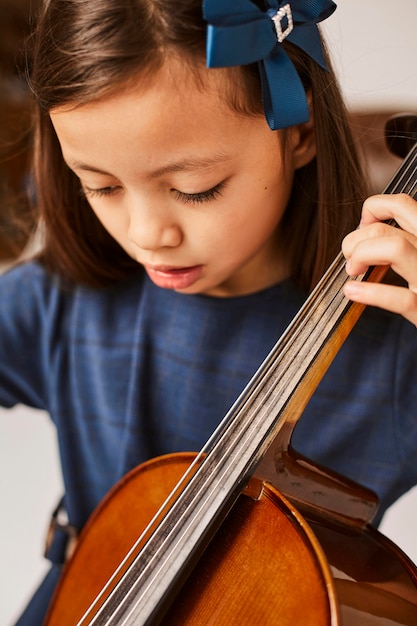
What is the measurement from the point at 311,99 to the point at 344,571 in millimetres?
342

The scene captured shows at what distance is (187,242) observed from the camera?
57 cm

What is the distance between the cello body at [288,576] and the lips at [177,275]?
0.20 meters

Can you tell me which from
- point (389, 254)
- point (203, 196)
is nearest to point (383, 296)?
point (389, 254)

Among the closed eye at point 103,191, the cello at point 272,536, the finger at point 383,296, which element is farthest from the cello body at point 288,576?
the closed eye at point 103,191

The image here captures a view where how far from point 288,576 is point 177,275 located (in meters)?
0.26

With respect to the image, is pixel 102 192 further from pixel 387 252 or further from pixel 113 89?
pixel 387 252

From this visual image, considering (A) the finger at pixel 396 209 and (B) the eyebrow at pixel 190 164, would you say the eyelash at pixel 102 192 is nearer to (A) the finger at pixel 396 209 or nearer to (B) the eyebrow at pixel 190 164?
(B) the eyebrow at pixel 190 164

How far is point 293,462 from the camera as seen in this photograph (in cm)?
50

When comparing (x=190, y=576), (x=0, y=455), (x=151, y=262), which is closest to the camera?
(x=190, y=576)

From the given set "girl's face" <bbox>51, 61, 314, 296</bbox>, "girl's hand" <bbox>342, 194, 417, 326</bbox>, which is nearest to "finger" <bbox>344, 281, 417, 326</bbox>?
"girl's hand" <bbox>342, 194, 417, 326</bbox>

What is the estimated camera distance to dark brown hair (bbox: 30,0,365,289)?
1.62 feet

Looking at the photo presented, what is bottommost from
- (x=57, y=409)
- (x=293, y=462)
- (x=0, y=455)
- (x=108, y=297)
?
(x=0, y=455)

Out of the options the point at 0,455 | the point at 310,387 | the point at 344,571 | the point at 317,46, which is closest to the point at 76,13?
the point at 317,46

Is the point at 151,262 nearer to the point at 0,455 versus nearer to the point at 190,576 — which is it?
the point at 190,576
